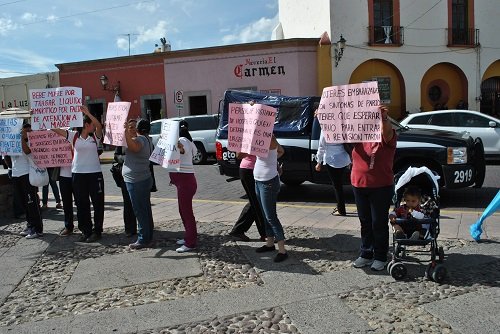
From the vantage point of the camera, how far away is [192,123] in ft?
56.3

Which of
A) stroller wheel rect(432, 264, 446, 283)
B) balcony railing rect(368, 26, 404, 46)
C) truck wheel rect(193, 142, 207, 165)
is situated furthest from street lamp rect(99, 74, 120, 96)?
stroller wheel rect(432, 264, 446, 283)

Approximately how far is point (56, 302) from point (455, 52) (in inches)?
897

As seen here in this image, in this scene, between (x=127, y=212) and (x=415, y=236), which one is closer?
(x=415, y=236)

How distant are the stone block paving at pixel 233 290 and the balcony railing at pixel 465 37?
19687 mm

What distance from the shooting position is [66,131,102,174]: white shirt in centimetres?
644

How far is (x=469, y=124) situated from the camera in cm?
1282

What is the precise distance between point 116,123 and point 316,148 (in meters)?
3.97

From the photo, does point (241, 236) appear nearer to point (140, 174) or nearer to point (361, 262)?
point (140, 174)

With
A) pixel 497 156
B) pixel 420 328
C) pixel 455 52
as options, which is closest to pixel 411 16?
pixel 455 52

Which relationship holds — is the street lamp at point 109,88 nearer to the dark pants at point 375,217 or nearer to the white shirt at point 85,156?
the white shirt at point 85,156

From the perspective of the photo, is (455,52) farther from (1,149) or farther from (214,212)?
(1,149)

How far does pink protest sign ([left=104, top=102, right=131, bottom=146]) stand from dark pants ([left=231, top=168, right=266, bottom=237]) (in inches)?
61.0

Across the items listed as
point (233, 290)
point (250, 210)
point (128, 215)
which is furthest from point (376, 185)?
point (128, 215)

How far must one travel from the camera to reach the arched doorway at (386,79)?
22469 millimetres
